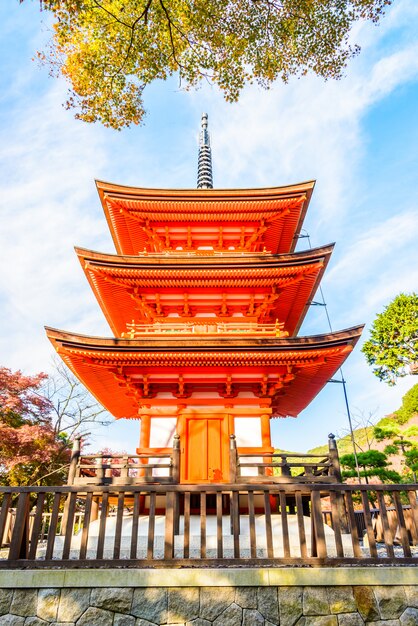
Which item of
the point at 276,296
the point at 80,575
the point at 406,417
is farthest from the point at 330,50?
the point at 406,417

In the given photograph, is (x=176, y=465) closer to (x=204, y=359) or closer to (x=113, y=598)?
(x=113, y=598)

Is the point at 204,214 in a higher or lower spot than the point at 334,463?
higher

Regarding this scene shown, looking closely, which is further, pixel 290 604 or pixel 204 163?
pixel 204 163

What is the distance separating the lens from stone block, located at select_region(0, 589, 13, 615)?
199 inches

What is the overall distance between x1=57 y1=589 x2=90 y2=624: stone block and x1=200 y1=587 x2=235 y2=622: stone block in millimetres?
1428

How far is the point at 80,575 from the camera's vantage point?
16.9 ft

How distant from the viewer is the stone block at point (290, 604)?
5.00 m

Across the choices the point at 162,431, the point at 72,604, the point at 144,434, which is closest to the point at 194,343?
the point at 162,431

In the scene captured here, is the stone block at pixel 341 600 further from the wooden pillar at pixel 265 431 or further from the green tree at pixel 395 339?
the green tree at pixel 395 339

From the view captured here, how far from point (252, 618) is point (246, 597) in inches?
8.7

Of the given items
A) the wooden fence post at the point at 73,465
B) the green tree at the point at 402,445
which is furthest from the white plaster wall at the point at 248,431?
the green tree at the point at 402,445

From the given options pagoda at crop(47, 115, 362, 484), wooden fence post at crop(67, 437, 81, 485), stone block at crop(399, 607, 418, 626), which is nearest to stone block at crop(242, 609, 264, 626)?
stone block at crop(399, 607, 418, 626)

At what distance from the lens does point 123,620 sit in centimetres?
498

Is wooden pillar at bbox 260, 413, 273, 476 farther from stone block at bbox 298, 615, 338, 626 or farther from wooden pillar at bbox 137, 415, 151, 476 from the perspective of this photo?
stone block at bbox 298, 615, 338, 626
